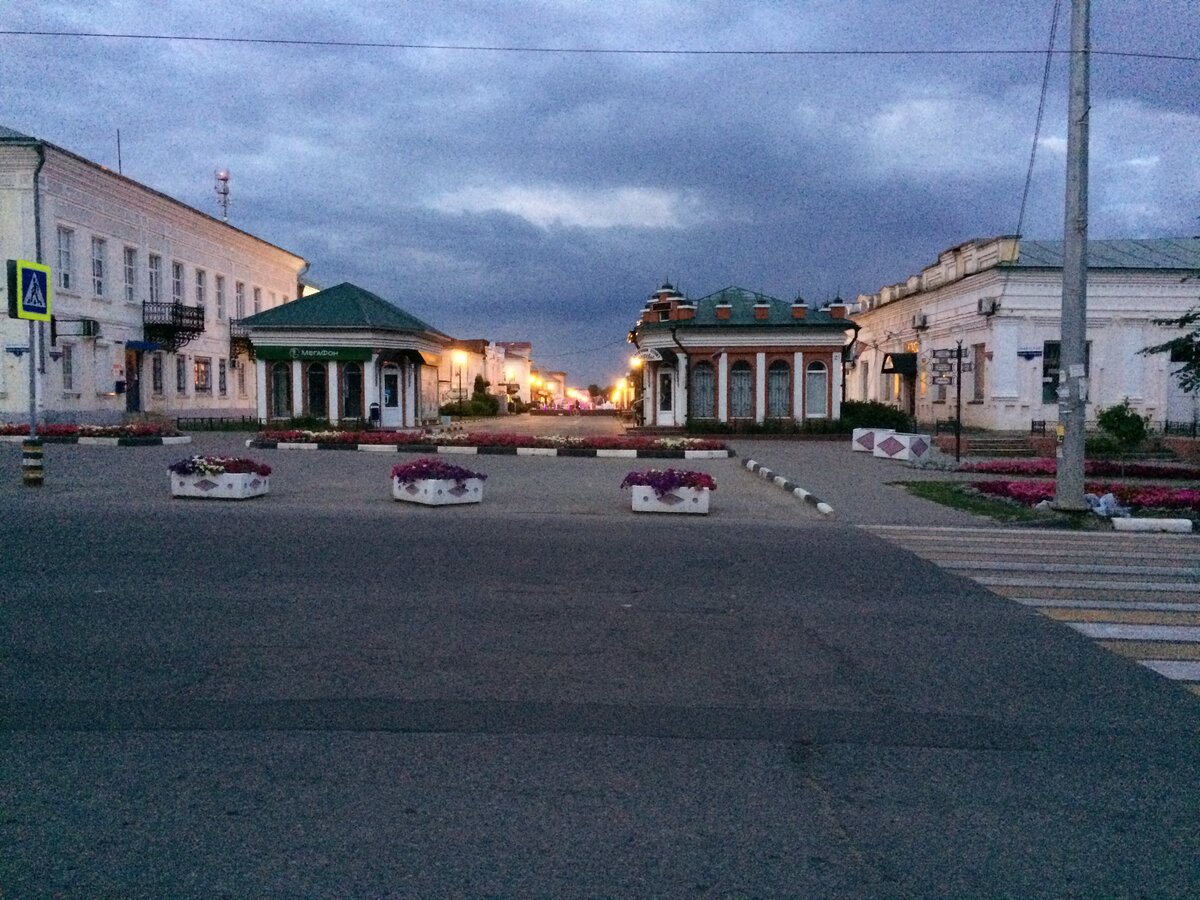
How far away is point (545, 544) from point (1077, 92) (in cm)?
1124

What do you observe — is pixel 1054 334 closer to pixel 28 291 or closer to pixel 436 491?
pixel 436 491

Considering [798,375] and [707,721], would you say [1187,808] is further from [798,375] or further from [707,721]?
[798,375]

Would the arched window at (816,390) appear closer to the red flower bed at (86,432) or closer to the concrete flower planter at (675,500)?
the red flower bed at (86,432)

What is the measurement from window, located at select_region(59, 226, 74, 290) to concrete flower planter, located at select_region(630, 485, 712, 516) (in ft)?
93.9

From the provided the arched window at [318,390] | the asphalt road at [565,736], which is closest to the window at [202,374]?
the arched window at [318,390]

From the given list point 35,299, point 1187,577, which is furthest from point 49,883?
point 35,299

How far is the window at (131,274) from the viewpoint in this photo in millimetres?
38906

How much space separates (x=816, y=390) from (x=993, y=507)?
22073mm

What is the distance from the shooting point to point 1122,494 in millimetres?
16969

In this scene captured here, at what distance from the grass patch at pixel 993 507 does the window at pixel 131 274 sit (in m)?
33.4

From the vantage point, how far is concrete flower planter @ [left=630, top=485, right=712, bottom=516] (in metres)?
14.9

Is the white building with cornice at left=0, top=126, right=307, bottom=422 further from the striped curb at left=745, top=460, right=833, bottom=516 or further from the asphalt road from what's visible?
the asphalt road

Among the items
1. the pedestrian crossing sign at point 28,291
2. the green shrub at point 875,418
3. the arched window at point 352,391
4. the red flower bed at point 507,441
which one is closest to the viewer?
the pedestrian crossing sign at point 28,291

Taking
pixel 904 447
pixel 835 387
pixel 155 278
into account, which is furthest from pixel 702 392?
pixel 155 278
